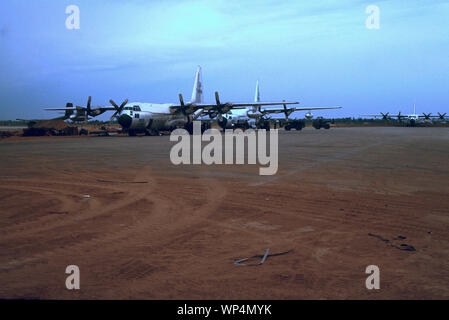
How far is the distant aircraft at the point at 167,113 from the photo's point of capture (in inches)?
1255

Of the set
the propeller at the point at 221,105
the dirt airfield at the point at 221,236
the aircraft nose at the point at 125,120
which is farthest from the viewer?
the propeller at the point at 221,105

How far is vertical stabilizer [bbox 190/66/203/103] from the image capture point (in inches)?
1643

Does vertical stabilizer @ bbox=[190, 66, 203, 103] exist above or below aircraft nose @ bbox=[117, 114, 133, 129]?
above

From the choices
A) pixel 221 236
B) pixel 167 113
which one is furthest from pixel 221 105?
pixel 221 236

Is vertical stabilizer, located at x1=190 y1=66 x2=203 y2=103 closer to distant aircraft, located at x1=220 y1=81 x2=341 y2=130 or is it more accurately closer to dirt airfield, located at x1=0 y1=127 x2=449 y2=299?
distant aircraft, located at x1=220 y1=81 x2=341 y2=130

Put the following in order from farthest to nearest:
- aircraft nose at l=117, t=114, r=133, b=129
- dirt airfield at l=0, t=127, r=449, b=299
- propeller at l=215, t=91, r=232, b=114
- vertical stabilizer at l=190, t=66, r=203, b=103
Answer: vertical stabilizer at l=190, t=66, r=203, b=103
propeller at l=215, t=91, r=232, b=114
aircraft nose at l=117, t=114, r=133, b=129
dirt airfield at l=0, t=127, r=449, b=299

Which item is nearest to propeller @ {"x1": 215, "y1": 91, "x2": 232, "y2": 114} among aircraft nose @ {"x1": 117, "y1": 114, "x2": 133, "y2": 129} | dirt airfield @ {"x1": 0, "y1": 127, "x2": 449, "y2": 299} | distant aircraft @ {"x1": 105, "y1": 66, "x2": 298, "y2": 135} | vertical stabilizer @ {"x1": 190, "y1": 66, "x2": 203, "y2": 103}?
distant aircraft @ {"x1": 105, "y1": 66, "x2": 298, "y2": 135}

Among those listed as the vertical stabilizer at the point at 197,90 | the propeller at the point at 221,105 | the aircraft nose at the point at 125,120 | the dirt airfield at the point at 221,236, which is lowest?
the dirt airfield at the point at 221,236

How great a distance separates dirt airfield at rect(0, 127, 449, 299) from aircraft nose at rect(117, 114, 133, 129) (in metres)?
22.7

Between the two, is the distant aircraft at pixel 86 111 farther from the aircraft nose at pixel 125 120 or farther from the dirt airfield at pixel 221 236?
the dirt airfield at pixel 221 236

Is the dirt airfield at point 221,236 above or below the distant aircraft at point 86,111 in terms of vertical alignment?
below

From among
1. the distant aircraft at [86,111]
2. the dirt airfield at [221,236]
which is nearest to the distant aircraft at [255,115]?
the distant aircraft at [86,111]
